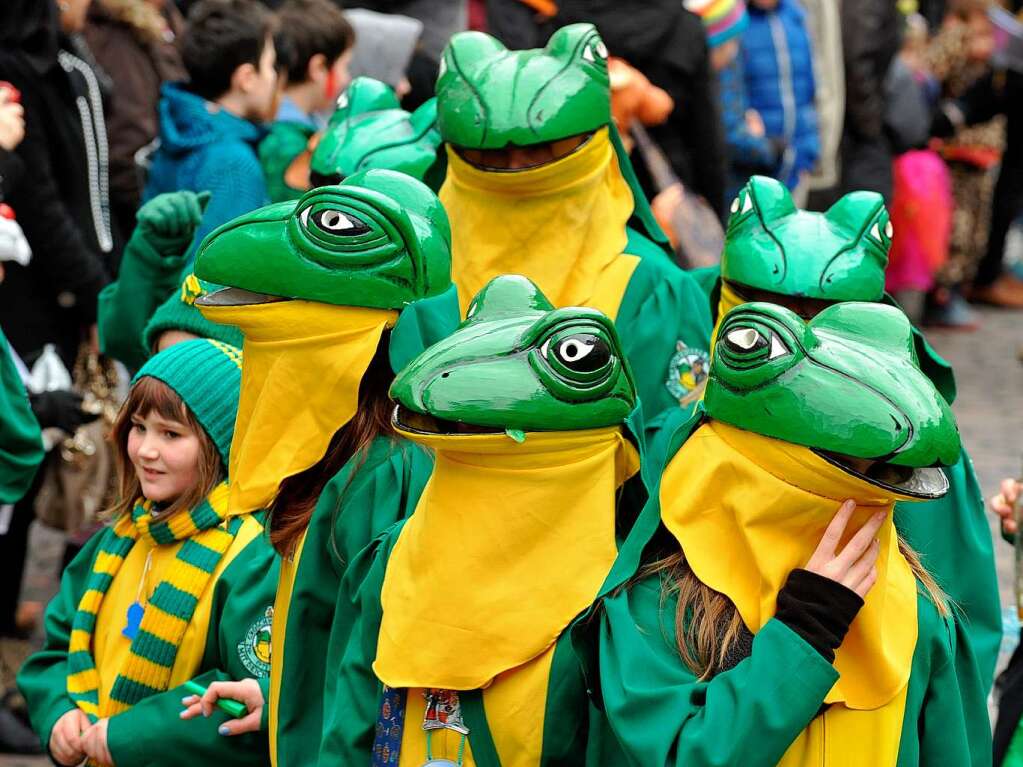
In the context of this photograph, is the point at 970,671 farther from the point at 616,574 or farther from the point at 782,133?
the point at 782,133

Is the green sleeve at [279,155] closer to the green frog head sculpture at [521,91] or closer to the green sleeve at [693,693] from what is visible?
the green frog head sculpture at [521,91]

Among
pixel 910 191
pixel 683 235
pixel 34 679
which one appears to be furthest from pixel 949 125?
pixel 34 679

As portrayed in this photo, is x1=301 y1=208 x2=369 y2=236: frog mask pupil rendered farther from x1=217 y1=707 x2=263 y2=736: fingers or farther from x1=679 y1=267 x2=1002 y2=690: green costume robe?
x1=217 y1=707 x2=263 y2=736: fingers

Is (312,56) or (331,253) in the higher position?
(331,253)

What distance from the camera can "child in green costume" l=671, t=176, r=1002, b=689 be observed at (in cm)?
369

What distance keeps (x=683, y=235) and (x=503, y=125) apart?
2.11m

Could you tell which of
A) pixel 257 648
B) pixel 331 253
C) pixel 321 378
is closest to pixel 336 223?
pixel 331 253

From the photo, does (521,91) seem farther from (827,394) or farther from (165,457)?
(827,394)

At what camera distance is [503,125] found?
4270 mm

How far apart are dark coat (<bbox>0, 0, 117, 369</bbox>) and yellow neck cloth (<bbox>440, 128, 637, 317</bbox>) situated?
2196 mm

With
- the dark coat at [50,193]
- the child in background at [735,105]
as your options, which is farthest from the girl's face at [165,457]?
the child in background at [735,105]

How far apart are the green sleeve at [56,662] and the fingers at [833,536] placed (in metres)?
2.12

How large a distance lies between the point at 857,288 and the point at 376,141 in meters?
1.73

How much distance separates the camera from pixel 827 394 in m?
2.65
